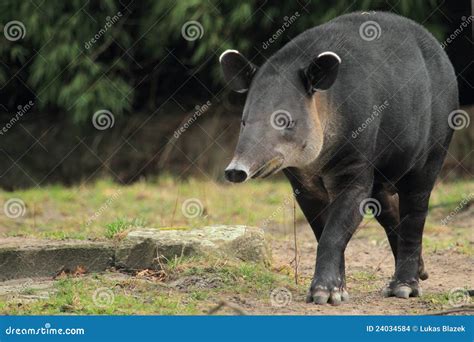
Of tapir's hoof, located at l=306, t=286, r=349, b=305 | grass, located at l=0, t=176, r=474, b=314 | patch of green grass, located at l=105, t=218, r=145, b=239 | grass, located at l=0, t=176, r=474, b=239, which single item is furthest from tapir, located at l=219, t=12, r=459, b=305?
grass, located at l=0, t=176, r=474, b=239

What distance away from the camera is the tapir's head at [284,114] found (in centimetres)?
680

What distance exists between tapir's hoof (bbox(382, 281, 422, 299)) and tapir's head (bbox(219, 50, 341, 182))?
4.13ft

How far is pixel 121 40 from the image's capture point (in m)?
14.3

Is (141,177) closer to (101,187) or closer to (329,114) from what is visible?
(101,187)

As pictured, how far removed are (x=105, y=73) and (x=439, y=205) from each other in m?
4.81

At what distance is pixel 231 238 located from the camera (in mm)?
7953

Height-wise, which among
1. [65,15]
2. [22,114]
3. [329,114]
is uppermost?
[65,15]

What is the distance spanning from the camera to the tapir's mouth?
673cm

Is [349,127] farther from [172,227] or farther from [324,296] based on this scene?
[172,227]

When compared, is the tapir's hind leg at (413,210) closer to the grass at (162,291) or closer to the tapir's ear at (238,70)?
the grass at (162,291)

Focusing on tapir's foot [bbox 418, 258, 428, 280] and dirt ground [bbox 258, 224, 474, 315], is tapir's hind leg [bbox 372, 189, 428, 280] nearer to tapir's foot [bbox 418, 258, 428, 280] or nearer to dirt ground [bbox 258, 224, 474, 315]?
tapir's foot [bbox 418, 258, 428, 280]

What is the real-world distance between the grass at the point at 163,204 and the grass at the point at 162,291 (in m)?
2.30

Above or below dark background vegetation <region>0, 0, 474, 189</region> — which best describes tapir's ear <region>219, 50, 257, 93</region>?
below

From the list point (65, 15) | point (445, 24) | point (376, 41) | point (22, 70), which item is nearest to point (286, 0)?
point (445, 24)
